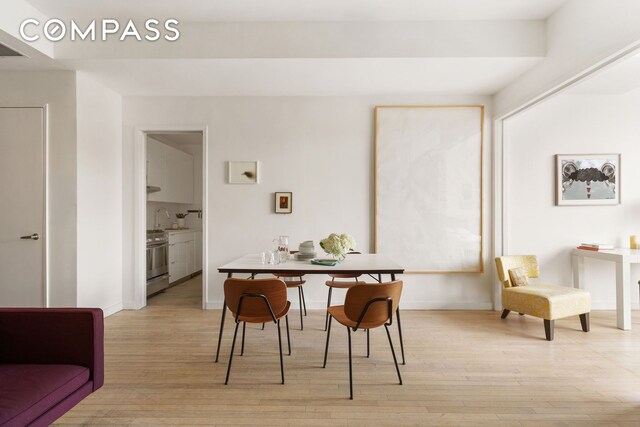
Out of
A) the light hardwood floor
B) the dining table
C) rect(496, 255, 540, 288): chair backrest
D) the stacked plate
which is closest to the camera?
the light hardwood floor

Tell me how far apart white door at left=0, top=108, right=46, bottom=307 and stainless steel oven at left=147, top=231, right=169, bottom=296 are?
4.60 feet

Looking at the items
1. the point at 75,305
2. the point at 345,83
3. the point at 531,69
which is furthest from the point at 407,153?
the point at 75,305

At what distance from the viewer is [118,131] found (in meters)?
4.43

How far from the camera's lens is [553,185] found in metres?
4.48

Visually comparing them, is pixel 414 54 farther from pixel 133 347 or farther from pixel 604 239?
pixel 133 347

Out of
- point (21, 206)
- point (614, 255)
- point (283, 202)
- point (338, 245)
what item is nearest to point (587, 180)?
point (614, 255)

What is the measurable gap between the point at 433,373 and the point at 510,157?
2.98 metres

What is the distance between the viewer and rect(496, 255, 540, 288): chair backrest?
160 inches

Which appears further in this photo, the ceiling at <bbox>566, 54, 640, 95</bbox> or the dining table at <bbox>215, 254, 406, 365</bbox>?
the ceiling at <bbox>566, 54, 640, 95</bbox>

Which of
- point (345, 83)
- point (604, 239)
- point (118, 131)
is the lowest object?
point (604, 239)

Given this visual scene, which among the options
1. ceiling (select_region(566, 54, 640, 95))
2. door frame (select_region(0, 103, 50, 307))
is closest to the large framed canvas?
ceiling (select_region(566, 54, 640, 95))

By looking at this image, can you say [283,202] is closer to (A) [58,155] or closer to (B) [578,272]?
(A) [58,155]

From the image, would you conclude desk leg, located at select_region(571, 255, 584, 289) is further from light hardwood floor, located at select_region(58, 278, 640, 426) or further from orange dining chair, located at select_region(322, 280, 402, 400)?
orange dining chair, located at select_region(322, 280, 402, 400)

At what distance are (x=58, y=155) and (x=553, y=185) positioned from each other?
561 cm
